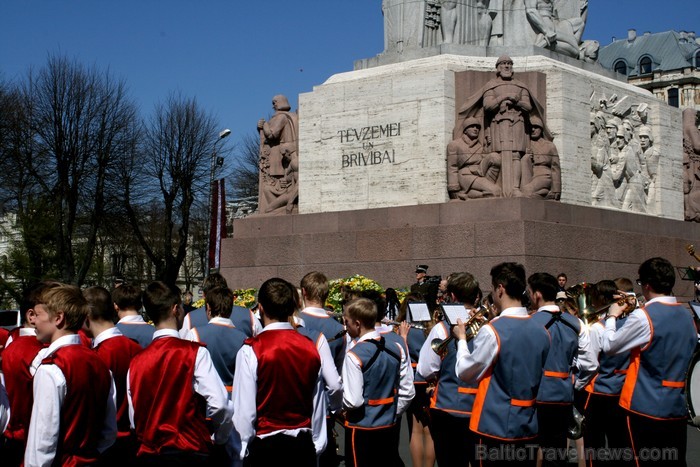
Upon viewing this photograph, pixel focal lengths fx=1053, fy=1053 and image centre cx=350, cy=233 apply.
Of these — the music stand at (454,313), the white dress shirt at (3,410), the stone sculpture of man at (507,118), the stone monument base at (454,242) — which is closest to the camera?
the white dress shirt at (3,410)

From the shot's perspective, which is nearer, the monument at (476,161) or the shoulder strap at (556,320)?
the shoulder strap at (556,320)

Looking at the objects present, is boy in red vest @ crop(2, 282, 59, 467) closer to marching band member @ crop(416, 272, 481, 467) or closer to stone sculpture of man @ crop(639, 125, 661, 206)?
marching band member @ crop(416, 272, 481, 467)

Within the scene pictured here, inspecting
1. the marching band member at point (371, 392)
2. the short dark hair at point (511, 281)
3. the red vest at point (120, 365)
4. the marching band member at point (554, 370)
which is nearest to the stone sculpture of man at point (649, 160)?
the marching band member at point (554, 370)

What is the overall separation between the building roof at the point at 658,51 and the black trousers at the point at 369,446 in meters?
77.6

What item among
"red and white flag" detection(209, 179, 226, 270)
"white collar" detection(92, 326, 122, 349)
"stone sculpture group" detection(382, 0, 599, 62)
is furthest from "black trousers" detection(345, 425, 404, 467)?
"red and white flag" detection(209, 179, 226, 270)

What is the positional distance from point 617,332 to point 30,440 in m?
4.22

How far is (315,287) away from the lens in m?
8.59

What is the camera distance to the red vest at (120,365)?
6.45 m

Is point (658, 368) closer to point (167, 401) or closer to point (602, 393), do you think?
point (602, 393)

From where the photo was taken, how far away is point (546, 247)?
1664 centimetres

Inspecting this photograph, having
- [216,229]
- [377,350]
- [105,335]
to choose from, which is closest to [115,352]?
[105,335]

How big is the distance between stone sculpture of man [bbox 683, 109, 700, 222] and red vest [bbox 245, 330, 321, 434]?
16.7 meters

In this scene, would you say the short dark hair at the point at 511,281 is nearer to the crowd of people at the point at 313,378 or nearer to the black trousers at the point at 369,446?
the crowd of people at the point at 313,378

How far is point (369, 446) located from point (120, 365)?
86.4 inches
